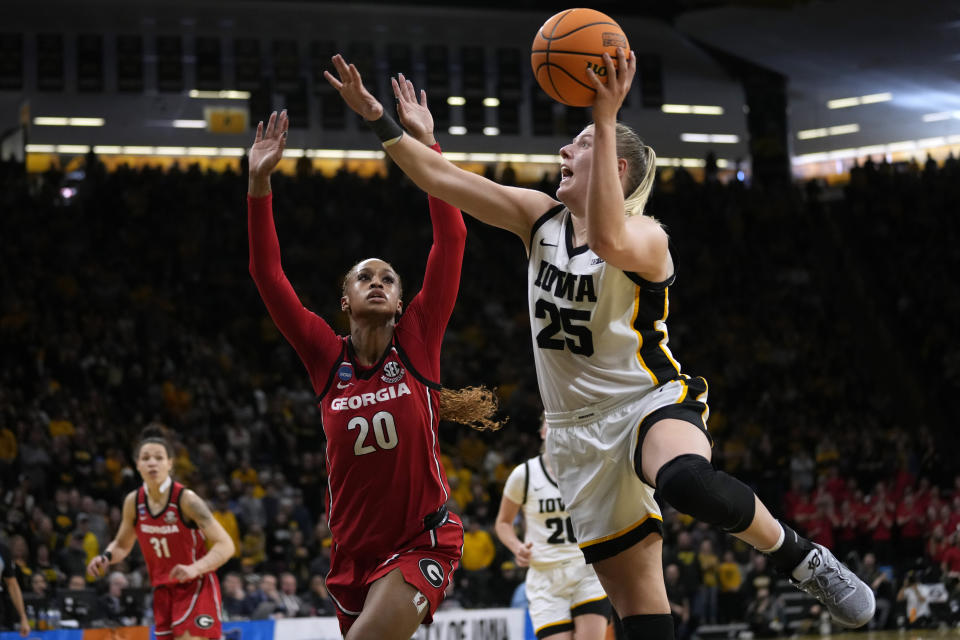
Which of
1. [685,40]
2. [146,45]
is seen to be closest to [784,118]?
[685,40]

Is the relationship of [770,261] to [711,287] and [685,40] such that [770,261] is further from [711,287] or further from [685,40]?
[685,40]

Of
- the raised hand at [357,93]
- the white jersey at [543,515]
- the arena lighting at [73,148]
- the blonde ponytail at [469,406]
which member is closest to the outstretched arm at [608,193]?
the raised hand at [357,93]

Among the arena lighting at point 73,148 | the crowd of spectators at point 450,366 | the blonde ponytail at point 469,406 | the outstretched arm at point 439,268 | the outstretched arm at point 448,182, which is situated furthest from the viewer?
the arena lighting at point 73,148

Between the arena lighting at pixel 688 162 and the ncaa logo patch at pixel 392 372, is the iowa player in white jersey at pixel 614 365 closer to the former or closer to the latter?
the ncaa logo patch at pixel 392 372

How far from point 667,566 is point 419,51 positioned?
1403 centimetres

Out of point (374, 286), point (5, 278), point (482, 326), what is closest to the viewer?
point (374, 286)

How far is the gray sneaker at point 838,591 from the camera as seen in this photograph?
3773mm

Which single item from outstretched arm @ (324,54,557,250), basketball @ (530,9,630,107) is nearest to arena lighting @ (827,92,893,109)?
basketball @ (530,9,630,107)

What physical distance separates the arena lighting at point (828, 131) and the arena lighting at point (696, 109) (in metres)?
1.89

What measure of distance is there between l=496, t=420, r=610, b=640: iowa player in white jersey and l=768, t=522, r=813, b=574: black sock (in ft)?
12.4

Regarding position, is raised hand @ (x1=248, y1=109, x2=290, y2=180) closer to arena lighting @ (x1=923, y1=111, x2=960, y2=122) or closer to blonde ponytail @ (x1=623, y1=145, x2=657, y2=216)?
blonde ponytail @ (x1=623, y1=145, x2=657, y2=216)

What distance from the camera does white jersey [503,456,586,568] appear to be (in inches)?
315

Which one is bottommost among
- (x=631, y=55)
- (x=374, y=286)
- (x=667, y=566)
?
(x=667, y=566)

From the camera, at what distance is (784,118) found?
25031 millimetres
